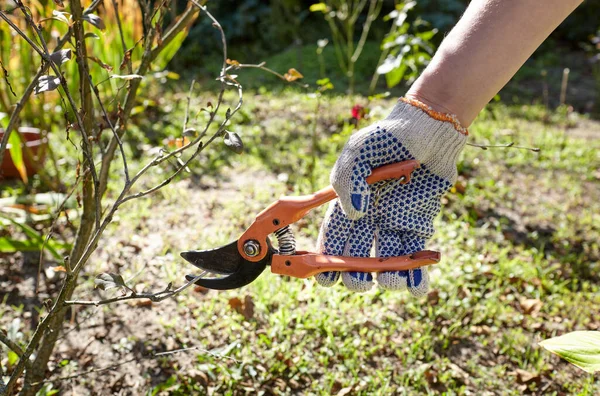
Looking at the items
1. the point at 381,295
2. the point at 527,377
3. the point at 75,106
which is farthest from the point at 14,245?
the point at 527,377

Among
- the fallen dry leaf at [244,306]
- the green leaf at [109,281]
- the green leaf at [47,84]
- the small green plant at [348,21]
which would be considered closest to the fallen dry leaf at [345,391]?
the fallen dry leaf at [244,306]

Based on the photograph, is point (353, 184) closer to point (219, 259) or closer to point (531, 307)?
point (219, 259)

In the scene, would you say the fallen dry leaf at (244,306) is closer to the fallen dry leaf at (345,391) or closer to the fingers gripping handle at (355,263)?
the fallen dry leaf at (345,391)

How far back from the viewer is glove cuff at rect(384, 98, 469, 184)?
1336 mm

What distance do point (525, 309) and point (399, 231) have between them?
1.26 metres

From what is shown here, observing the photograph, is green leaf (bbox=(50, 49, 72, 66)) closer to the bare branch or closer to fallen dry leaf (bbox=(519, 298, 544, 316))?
the bare branch

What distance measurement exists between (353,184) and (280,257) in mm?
319

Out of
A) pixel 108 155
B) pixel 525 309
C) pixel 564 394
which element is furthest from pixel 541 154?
pixel 108 155

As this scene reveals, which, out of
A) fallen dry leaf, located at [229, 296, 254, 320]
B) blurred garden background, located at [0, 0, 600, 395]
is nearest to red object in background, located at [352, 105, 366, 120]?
blurred garden background, located at [0, 0, 600, 395]

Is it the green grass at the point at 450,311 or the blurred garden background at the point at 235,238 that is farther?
the green grass at the point at 450,311

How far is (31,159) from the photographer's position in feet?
10.6

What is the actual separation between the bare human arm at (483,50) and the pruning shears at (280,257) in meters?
0.23

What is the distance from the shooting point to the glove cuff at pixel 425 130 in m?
1.34

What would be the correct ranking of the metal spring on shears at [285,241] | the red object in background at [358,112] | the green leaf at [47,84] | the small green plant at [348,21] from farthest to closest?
the small green plant at [348,21] → the red object in background at [358,112] → the metal spring on shears at [285,241] → the green leaf at [47,84]
